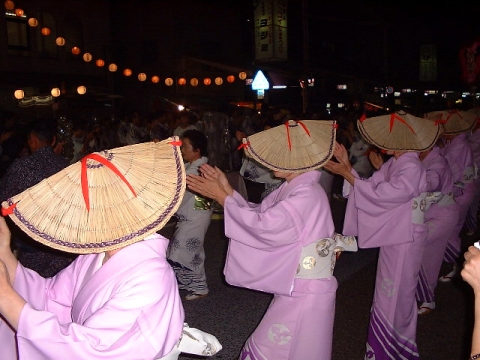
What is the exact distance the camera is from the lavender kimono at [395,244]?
3520mm

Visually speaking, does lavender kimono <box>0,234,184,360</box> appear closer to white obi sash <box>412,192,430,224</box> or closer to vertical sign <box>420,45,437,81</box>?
white obi sash <box>412,192,430,224</box>

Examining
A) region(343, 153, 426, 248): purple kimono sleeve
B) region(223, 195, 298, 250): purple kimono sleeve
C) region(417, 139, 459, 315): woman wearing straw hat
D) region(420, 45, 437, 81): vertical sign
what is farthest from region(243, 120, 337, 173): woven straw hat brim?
region(420, 45, 437, 81): vertical sign

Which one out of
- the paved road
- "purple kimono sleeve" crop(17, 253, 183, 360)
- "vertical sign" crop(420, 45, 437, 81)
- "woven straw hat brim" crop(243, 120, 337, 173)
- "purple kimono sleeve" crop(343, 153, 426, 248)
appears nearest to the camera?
"purple kimono sleeve" crop(17, 253, 183, 360)

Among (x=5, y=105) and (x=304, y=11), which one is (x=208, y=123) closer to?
(x=304, y=11)

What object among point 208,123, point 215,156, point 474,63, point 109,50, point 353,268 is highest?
point 109,50

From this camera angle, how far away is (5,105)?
1672 centimetres

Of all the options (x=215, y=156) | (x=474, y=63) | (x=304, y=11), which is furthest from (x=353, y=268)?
(x=304, y=11)

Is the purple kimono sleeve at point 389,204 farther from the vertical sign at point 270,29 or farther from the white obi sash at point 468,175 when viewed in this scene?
the vertical sign at point 270,29

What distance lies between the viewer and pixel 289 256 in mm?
2715

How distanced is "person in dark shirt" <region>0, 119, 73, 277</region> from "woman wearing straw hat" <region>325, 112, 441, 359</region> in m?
2.04

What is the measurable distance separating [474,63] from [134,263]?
1340 cm

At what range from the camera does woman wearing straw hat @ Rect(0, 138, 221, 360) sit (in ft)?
A: 4.86

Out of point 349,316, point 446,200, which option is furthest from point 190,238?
point 446,200

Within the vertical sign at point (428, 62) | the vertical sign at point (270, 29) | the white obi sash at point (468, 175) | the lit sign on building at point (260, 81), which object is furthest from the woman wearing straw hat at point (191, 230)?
the vertical sign at point (428, 62)
